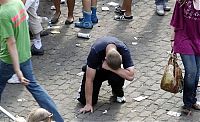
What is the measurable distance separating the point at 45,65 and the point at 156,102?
6.42 feet

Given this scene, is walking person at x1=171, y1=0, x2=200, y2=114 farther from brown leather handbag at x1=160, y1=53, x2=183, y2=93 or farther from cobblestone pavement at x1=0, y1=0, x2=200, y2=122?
cobblestone pavement at x1=0, y1=0, x2=200, y2=122

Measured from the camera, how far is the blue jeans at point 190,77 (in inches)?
254

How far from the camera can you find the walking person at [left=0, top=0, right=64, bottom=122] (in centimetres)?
563

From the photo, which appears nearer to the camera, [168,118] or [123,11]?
[168,118]

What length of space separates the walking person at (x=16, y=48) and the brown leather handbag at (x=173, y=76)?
142 cm

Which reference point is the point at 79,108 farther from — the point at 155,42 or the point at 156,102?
the point at 155,42

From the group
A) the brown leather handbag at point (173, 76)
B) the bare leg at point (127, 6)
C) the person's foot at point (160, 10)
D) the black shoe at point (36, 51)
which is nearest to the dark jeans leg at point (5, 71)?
the brown leather handbag at point (173, 76)

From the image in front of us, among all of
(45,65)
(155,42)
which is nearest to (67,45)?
(45,65)

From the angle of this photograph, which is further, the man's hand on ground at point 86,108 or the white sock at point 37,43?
the white sock at point 37,43

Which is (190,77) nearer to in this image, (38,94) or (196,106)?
(196,106)

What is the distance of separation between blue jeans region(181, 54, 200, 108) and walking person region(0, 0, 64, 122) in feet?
5.23

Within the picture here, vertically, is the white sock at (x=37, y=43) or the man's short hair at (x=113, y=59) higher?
the man's short hair at (x=113, y=59)

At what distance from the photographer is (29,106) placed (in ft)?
22.9

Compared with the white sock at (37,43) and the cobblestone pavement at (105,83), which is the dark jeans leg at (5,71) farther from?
the white sock at (37,43)
